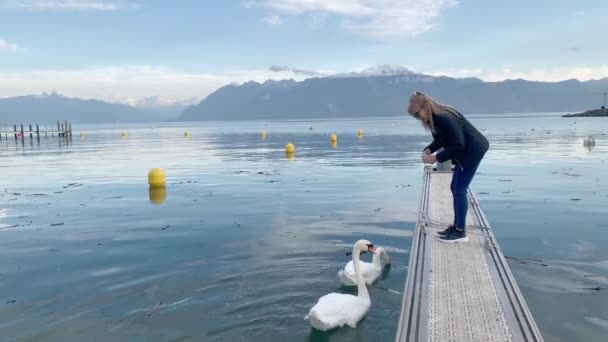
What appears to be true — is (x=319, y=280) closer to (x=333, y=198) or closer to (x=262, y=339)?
(x=262, y=339)

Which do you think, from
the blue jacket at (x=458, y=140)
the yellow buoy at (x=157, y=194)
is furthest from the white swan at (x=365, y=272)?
the yellow buoy at (x=157, y=194)

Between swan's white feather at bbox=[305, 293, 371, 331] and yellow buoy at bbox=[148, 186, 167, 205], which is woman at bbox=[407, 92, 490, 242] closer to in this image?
swan's white feather at bbox=[305, 293, 371, 331]

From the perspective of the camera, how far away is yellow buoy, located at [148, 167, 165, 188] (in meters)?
20.2

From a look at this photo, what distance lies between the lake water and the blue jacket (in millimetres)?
2610

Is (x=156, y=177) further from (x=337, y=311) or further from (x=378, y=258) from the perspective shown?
(x=337, y=311)

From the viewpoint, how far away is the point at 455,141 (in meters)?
7.64

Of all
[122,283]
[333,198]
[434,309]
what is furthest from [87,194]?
[434,309]

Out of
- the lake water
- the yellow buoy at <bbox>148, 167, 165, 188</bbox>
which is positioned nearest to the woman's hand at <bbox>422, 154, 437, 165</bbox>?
the lake water

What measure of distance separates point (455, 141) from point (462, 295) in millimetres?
2500

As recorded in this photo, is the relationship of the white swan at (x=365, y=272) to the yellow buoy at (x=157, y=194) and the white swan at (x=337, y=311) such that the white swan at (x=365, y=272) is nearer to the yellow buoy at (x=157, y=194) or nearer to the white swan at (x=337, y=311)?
the white swan at (x=337, y=311)

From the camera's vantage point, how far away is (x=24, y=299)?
8.75 metres

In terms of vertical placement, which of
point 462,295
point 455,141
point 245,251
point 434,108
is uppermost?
point 434,108

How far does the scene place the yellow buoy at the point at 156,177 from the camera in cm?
2016

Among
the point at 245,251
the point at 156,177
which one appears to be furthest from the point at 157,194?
the point at 245,251
